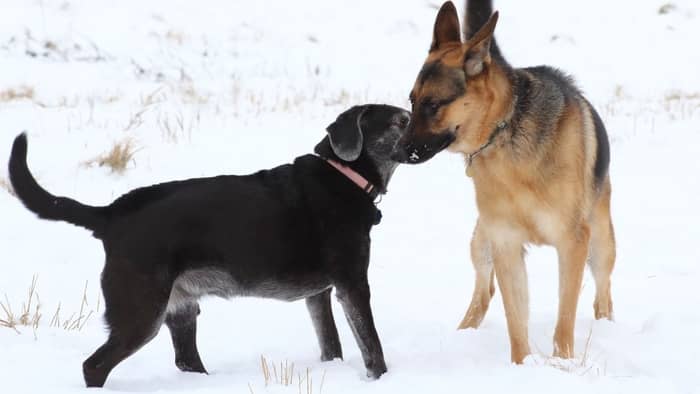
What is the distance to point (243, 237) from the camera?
400 cm

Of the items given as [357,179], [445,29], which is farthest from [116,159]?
[445,29]

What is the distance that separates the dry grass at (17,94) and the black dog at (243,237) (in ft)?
21.1

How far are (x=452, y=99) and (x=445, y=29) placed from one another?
544mm

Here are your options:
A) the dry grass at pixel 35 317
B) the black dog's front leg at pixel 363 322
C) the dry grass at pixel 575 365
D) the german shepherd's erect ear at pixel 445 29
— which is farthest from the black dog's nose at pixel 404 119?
the dry grass at pixel 35 317

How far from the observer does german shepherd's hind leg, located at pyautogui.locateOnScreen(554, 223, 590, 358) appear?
430 cm

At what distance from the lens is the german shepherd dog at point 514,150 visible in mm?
4098

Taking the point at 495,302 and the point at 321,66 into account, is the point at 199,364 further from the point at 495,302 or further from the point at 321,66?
the point at 321,66

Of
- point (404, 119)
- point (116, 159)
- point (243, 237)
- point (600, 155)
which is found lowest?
point (116, 159)

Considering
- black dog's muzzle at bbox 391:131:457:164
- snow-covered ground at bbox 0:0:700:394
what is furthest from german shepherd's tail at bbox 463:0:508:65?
snow-covered ground at bbox 0:0:700:394

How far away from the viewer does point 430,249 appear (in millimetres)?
6469

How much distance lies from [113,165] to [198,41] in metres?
8.24

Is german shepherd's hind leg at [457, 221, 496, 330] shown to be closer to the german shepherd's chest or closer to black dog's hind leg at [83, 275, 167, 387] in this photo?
the german shepherd's chest

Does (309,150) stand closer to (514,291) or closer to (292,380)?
(514,291)

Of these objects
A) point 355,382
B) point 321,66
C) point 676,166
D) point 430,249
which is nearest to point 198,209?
point 355,382
